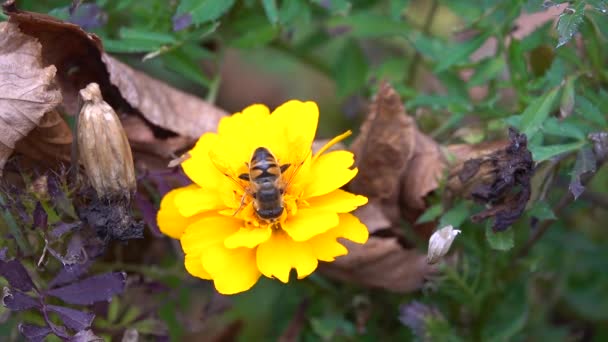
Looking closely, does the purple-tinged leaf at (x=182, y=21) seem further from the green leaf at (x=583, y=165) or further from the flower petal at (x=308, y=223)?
the green leaf at (x=583, y=165)

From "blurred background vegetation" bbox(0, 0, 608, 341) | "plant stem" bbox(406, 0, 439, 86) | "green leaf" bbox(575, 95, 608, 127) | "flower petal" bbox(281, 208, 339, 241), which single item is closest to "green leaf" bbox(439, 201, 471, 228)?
"blurred background vegetation" bbox(0, 0, 608, 341)

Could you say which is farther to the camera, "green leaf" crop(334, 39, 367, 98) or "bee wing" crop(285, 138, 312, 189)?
"green leaf" crop(334, 39, 367, 98)

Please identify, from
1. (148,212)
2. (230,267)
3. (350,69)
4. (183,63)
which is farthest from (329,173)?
(350,69)

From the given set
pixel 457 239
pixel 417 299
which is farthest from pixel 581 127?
pixel 417 299

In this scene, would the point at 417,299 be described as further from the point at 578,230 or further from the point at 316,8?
the point at 316,8

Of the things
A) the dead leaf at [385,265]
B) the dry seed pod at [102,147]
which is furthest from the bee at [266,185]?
the dead leaf at [385,265]

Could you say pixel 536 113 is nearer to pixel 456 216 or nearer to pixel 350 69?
pixel 456 216

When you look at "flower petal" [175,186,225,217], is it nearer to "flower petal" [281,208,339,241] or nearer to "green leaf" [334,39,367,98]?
"flower petal" [281,208,339,241]
